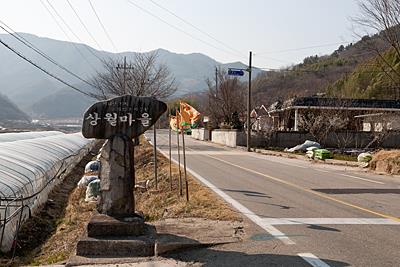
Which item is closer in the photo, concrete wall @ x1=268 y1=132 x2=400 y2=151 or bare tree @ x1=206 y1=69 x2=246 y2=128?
concrete wall @ x1=268 y1=132 x2=400 y2=151

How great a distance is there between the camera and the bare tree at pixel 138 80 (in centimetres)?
3684

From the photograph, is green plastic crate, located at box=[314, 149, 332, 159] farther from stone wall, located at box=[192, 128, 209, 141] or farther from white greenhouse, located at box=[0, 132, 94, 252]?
stone wall, located at box=[192, 128, 209, 141]

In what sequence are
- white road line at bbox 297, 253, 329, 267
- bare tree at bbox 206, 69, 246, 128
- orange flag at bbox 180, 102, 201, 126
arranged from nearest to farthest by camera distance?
white road line at bbox 297, 253, 329, 267 → orange flag at bbox 180, 102, 201, 126 → bare tree at bbox 206, 69, 246, 128

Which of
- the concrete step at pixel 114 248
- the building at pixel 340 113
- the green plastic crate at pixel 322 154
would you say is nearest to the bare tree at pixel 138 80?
the building at pixel 340 113

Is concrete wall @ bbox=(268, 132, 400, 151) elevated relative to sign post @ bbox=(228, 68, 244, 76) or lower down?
lower down

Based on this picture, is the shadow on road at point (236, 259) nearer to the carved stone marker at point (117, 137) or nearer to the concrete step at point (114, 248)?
the concrete step at point (114, 248)

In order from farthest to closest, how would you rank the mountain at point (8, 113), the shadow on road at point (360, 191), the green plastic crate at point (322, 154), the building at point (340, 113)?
1. the mountain at point (8, 113)
2. the building at point (340, 113)
3. the green plastic crate at point (322, 154)
4. the shadow on road at point (360, 191)

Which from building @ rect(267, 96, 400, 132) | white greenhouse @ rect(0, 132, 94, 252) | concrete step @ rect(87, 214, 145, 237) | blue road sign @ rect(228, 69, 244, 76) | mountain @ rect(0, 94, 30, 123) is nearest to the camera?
concrete step @ rect(87, 214, 145, 237)

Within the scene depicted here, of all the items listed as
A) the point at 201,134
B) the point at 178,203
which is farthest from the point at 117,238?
the point at 201,134

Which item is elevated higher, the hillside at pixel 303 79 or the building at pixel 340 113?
the hillside at pixel 303 79

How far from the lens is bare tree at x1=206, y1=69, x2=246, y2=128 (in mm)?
62347

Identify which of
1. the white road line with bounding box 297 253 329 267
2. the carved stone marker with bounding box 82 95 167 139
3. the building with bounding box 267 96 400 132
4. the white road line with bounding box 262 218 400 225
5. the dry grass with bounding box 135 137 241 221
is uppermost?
the building with bounding box 267 96 400 132

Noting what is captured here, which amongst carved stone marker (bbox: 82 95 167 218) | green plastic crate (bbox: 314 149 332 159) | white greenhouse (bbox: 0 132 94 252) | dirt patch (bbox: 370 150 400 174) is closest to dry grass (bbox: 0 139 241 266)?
white greenhouse (bbox: 0 132 94 252)

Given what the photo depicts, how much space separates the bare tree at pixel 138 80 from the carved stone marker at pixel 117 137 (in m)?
26.7
